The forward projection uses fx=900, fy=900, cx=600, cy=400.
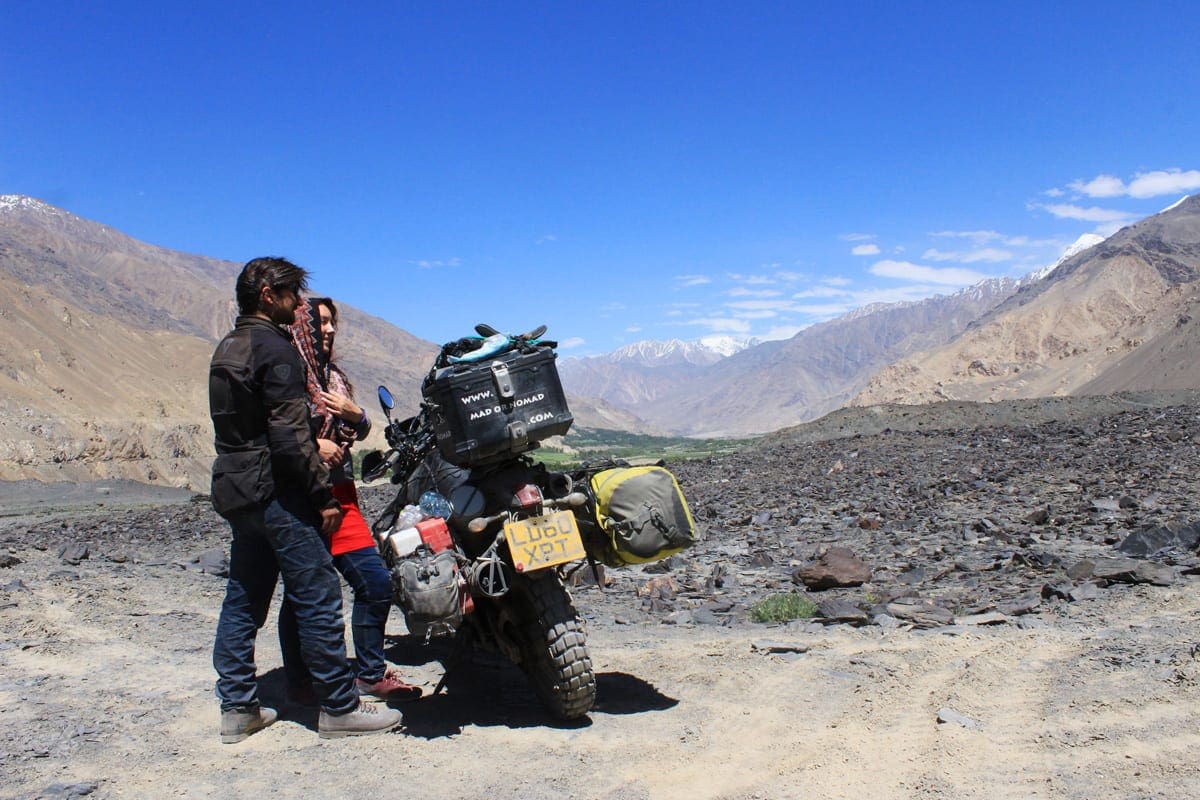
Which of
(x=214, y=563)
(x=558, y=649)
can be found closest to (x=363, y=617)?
(x=558, y=649)

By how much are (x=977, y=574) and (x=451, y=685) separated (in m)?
4.88

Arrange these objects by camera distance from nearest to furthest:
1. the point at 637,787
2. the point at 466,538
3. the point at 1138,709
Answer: the point at 637,787 → the point at 1138,709 → the point at 466,538

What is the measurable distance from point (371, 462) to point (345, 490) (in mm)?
879

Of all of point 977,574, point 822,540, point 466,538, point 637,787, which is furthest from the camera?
point 822,540

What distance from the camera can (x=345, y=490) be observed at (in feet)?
15.0

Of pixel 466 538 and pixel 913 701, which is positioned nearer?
pixel 913 701

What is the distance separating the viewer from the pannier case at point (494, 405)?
4320mm

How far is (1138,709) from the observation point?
157 inches

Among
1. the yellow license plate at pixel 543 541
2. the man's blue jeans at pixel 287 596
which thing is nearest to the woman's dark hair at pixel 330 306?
the man's blue jeans at pixel 287 596

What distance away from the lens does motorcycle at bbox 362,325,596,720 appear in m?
4.27

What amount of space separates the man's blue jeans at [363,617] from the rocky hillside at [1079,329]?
245ft

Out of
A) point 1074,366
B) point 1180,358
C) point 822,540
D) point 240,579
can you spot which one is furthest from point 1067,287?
point 240,579

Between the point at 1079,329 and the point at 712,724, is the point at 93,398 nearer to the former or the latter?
the point at 712,724

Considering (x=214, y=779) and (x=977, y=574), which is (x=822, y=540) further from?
(x=214, y=779)
